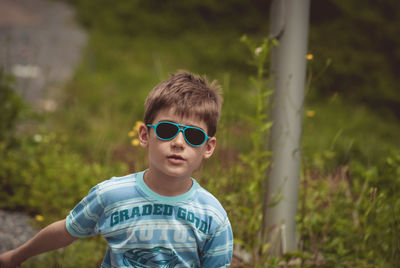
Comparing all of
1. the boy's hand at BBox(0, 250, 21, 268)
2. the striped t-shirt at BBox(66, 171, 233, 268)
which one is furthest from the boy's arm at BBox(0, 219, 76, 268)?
the striped t-shirt at BBox(66, 171, 233, 268)

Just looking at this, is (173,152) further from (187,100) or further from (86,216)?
(86,216)

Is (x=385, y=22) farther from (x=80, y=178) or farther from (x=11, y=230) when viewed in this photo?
(x=11, y=230)

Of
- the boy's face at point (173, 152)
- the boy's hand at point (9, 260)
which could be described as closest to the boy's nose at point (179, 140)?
the boy's face at point (173, 152)

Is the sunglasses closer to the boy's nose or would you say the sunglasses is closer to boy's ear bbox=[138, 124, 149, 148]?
the boy's nose

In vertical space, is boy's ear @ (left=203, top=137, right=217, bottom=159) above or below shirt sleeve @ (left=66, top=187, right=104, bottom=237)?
above

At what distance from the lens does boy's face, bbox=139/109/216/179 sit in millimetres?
1411

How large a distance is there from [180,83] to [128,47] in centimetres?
753

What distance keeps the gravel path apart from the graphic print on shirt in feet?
4.73

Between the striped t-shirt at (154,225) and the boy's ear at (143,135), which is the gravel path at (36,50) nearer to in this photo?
the striped t-shirt at (154,225)

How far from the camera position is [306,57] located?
2.35 m

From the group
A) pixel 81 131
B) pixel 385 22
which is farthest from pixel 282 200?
pixel 385 22

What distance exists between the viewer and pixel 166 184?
1469 millimetres

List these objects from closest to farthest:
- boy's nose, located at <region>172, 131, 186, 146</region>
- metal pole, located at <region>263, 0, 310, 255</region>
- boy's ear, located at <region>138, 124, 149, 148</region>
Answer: boy's nose, located at <region>172, 131, 186, 146</region> → boy's ear, located at <region>138, 124, 149, 148</region> → metal pole, located at <region>263, 0, 310, 255</region>

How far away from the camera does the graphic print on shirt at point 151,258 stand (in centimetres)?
148
